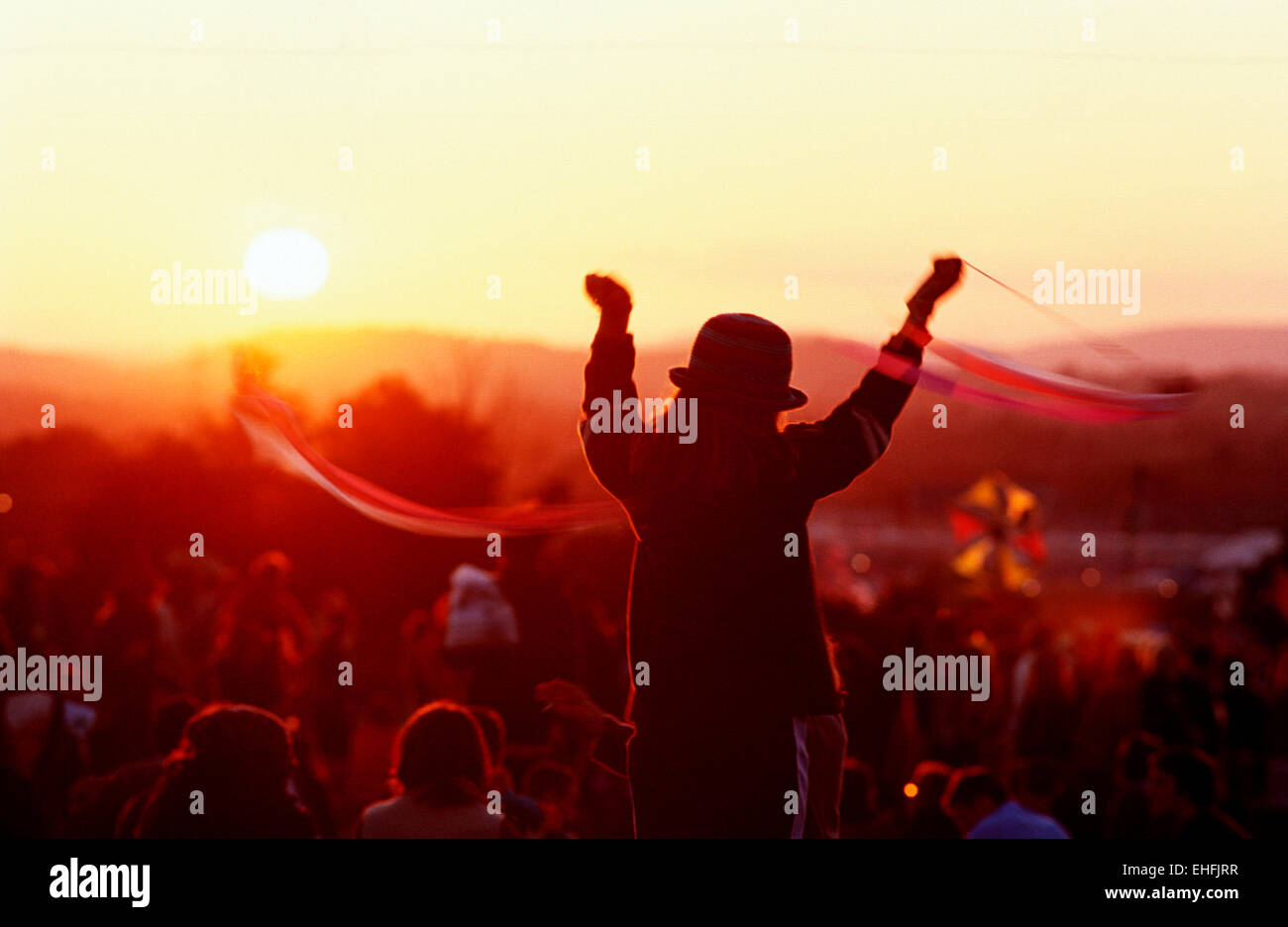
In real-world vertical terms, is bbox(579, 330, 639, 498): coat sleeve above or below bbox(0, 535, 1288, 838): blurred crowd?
above

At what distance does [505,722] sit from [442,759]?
2.64m

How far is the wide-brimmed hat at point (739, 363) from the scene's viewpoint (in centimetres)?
359

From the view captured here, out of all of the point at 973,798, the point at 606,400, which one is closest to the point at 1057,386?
the point at 973,798

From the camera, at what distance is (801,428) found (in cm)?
368

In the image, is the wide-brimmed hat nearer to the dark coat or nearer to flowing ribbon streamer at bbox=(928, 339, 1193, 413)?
the dark coat

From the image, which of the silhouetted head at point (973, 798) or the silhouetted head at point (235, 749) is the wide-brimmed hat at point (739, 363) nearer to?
the silhouetted head at point (235, 749)

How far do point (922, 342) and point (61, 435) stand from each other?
35.6 m

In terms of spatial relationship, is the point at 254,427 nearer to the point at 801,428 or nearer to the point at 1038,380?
the point at 801,428

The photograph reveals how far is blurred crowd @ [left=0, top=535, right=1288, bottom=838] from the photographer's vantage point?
14.0ft

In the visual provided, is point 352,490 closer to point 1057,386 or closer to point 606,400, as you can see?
point 606,400

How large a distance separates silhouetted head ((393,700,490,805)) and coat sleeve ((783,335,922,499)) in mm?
1278

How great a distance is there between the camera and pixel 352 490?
5.03 metres

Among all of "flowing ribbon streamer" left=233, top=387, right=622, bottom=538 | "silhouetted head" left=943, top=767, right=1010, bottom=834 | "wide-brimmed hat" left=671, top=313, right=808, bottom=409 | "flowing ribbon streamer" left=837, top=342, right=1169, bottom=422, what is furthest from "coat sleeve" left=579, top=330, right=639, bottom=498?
A: "silhouetted head" left=943, top=767, right=1010, bottom=834
